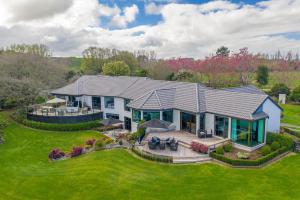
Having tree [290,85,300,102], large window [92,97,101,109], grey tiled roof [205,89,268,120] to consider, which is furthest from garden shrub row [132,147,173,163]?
tree [290,85,300,102]

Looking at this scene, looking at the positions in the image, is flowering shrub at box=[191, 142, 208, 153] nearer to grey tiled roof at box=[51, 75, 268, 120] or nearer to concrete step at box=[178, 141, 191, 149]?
concrete step at box=[178, 141, 191, 149]

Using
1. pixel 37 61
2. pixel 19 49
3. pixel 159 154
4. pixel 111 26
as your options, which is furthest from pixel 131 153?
pixel 19 49

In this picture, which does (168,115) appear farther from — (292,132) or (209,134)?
(292,132)

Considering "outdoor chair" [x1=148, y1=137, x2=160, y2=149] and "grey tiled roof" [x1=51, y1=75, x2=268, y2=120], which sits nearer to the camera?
"outdoor chair" [x1=148, y1=137, x2=160, y2=149]

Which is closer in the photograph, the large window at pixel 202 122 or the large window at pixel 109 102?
the large window at pixel 202 122

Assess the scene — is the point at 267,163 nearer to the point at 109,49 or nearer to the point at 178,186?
the point at 178,186

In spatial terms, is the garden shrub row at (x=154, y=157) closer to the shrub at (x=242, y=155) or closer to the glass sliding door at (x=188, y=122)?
the shrub at (x=242, y=155)

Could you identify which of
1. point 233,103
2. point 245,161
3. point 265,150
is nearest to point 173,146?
point 245,161

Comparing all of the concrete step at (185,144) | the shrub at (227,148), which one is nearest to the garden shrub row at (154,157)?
the concrete step at (185,144)

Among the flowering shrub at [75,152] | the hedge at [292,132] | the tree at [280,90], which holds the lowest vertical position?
the flowering shrub at [75,152]
